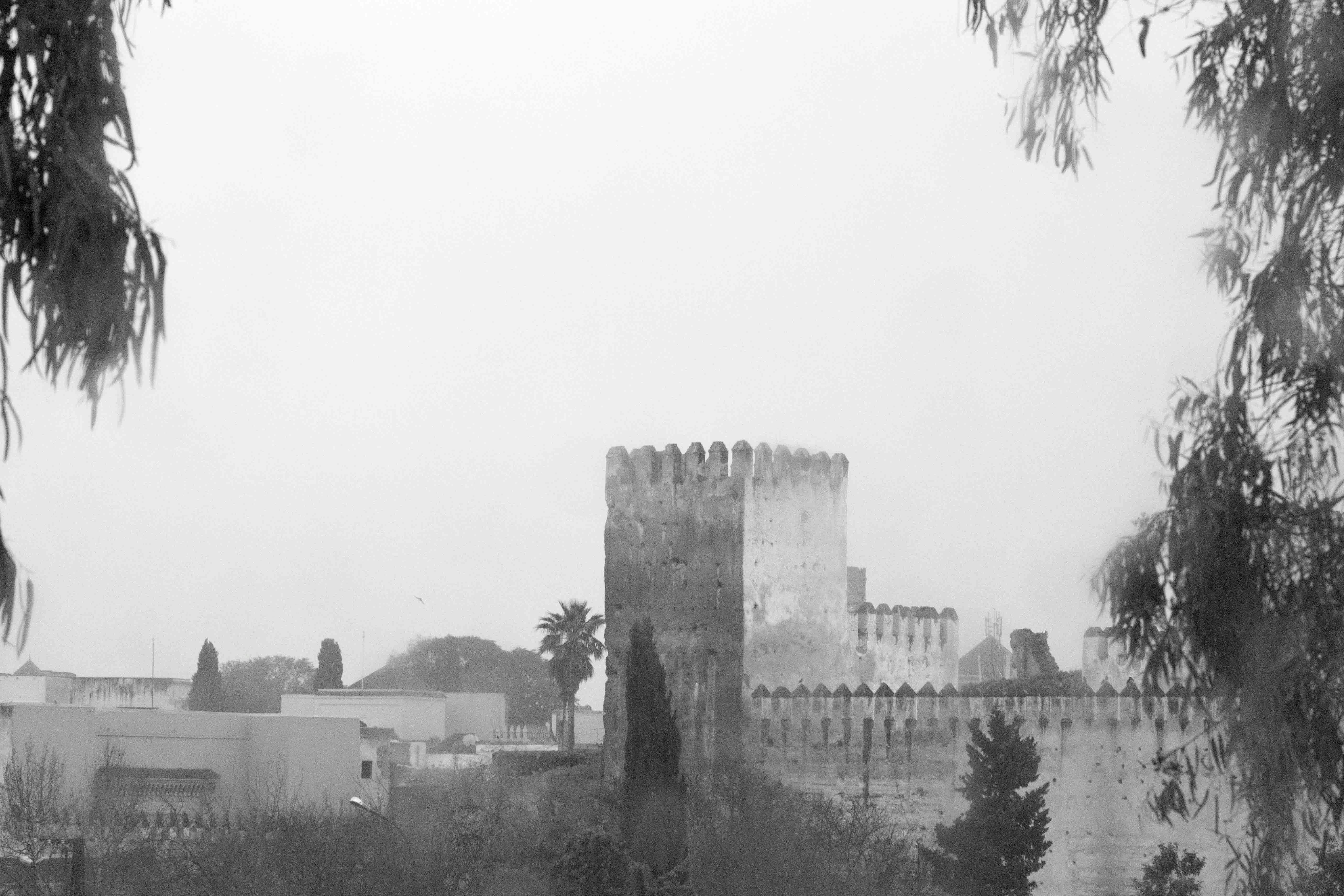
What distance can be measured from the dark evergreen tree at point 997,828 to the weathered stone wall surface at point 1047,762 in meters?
0.40

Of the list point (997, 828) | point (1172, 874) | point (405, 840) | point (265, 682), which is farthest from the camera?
point (265, 682)

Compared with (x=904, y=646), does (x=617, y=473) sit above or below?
above

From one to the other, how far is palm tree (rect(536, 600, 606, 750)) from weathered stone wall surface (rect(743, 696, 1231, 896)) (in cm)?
1771

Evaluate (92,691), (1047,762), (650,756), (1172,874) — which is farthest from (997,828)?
(92,691)

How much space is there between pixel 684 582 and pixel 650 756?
127 inches

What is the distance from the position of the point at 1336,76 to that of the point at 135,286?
203 inches

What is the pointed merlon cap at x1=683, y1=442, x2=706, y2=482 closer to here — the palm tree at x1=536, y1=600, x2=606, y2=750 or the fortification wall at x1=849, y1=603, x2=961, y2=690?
the fortification wall at x1=849, y1=603, x2=961, y2=690

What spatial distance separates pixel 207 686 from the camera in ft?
211

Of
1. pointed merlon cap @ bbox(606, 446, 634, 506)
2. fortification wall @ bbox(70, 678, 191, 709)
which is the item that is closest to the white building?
fortification wall @ bbox(70, 678, 191, 709)

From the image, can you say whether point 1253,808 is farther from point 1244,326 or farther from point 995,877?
point 995,877

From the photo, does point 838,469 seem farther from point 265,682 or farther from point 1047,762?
point 265,682

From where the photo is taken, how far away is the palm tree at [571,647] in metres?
50.5

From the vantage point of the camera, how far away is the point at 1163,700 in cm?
2991

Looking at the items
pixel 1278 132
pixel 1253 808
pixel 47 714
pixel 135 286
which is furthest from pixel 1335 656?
pixel 47 714
